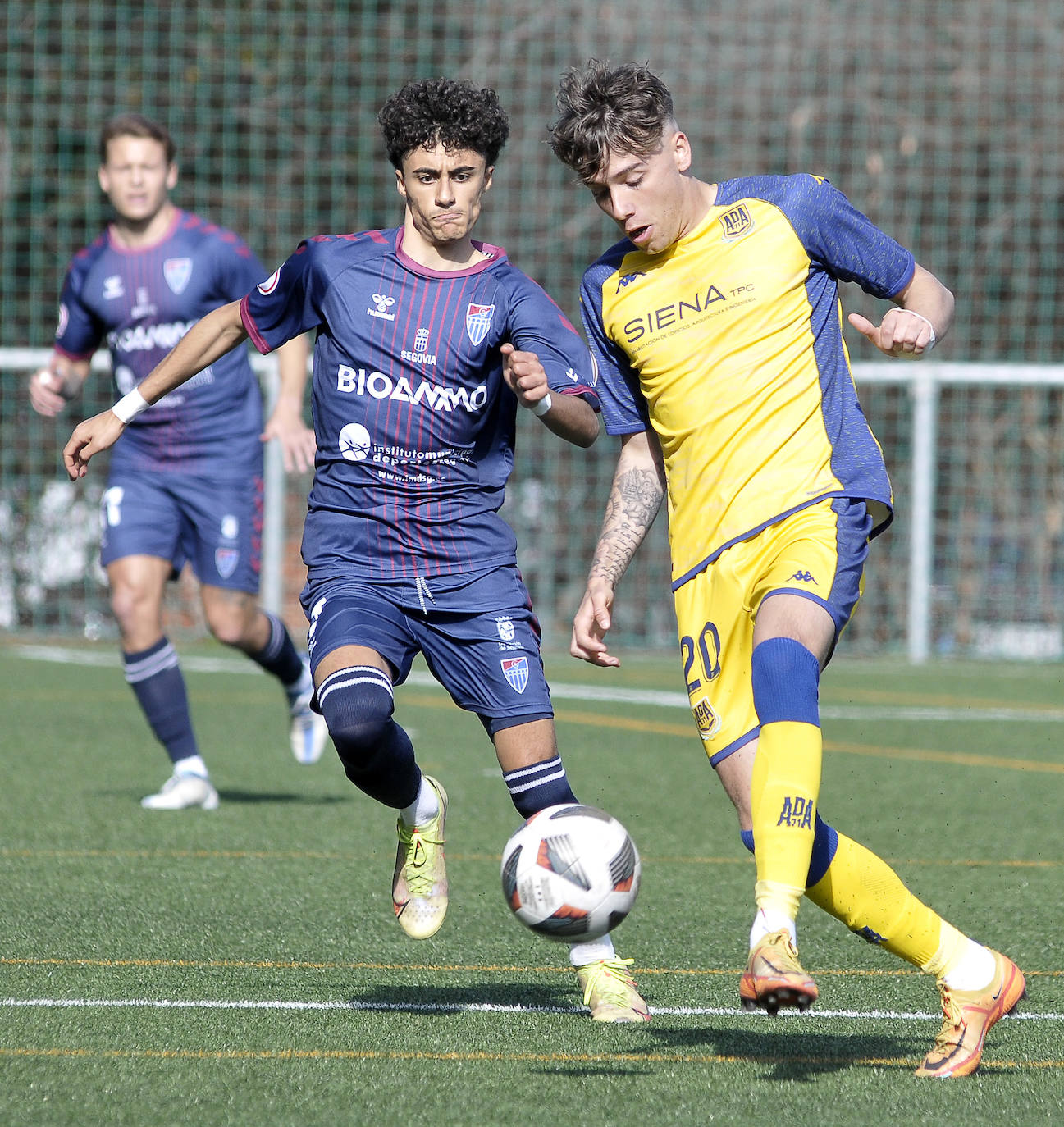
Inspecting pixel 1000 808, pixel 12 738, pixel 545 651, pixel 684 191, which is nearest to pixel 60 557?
pixel 545 651

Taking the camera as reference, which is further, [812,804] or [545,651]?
[545,651]

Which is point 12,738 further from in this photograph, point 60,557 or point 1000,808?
point 60,557

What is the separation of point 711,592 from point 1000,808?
3835mm

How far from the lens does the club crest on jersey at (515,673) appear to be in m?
4.25

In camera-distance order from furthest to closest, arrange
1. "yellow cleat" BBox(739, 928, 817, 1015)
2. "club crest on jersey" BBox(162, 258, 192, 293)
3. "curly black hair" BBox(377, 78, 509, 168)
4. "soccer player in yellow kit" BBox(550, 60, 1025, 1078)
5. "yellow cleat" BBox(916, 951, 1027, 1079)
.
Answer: "club crest on jersey" BBox(162, 258, 192, 293), "curly black hair" BBox(377, 78, 509, 168), "soccer player in yellow kit" BBox(550, 60, 1025, 1078), "yellow cleat" BBox(916, 951, 1027, 1079), "yellow cleat" BBox(739, 928, 817, 1015)

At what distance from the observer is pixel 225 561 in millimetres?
7027

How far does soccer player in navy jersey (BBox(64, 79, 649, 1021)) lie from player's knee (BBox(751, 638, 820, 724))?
89 centimetres

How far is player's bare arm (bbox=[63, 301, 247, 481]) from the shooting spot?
14.2ft

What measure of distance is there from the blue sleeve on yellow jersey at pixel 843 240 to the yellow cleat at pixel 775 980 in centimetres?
153

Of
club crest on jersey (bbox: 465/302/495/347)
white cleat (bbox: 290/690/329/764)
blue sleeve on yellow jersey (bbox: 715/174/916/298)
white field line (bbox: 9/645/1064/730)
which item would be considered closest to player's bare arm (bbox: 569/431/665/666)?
club crest on jersey (bbox: 465/302/495/347)

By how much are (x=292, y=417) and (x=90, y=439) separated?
1766 millimetres

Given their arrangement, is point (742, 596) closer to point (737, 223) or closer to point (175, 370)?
point (737, 223)

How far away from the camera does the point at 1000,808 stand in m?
7.15

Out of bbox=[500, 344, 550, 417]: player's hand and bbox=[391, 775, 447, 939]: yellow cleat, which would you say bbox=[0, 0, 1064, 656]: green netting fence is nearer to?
bbox=[391, 775, 447, 939]: yellow cleat
